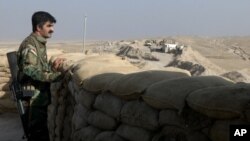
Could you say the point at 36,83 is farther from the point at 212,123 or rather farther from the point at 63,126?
the point at 212,123

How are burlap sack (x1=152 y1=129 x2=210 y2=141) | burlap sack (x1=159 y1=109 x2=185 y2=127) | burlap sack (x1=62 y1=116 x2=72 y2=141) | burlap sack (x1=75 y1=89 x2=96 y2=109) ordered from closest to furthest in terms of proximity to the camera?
burlap sack (x1=152 y1=129 x2=210 y2=141) → burlap sack (x1=159 y1=109 x2=185 y2=127) → burlap sack (x1=75 y1=89 x2=96 y2=109) → burlap sack (x1=62 y1=116 x2=72 y2=141)

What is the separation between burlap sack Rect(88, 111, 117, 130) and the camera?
302 cm

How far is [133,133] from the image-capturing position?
2.72 metres

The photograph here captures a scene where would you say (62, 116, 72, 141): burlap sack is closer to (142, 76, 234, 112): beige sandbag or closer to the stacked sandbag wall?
the stacked sandbag wall

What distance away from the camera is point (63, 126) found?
14.3 feet

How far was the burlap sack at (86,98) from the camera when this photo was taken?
11.2 ft

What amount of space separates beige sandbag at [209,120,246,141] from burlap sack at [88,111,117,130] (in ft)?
3.25

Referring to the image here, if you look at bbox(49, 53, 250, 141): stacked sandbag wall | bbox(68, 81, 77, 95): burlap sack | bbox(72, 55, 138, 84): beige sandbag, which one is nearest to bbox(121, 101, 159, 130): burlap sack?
bbox(49, 53, 250, 141): stacked sandbag wall

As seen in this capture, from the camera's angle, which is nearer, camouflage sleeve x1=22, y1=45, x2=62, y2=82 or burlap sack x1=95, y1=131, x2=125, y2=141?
burlap sack x1=95, y1=131, x2=125, y2=141

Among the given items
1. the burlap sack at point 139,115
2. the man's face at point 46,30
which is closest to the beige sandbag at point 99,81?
the burlap sack at point 139,115

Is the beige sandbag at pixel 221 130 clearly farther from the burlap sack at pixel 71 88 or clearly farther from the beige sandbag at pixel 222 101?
the burlap sack at pixel 71 88

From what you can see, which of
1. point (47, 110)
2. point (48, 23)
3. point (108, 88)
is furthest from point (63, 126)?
point (108, 88)

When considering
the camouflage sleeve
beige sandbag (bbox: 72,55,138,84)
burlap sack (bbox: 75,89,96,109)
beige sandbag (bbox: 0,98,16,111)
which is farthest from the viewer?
beige sandbag (bbox: 0,98,16,111)

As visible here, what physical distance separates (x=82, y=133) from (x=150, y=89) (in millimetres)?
900
